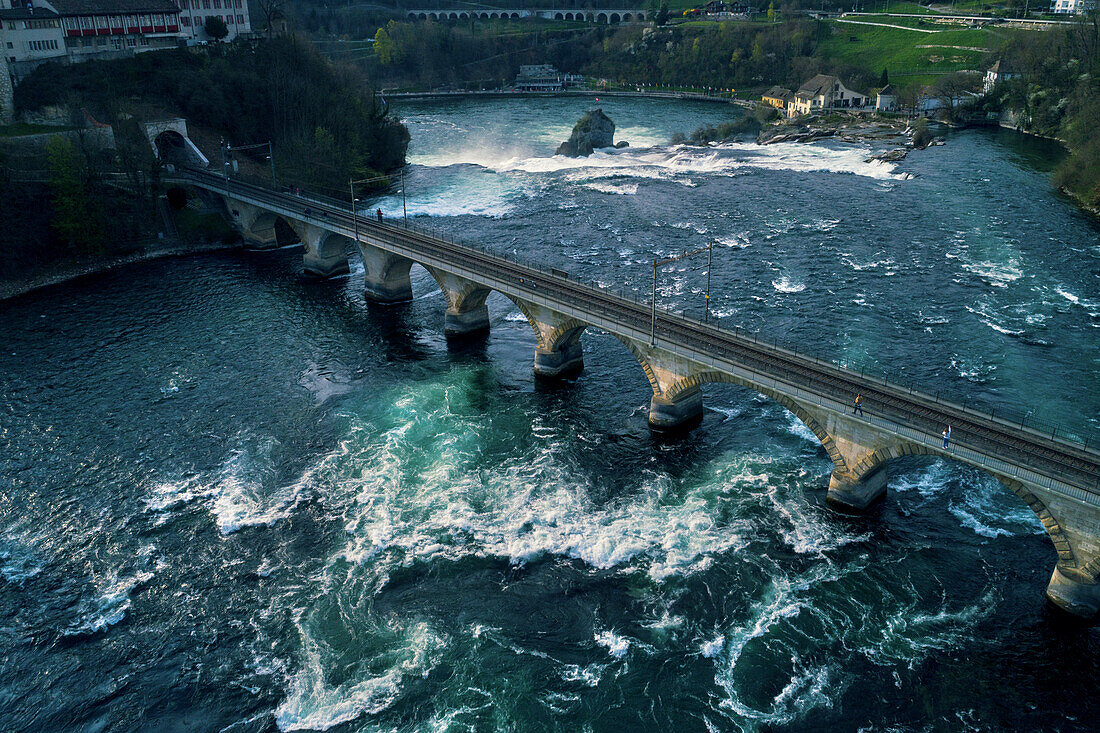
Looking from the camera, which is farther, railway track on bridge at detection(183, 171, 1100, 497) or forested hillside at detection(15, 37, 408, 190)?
forested hillside at detection(15, 37, 408, 190)

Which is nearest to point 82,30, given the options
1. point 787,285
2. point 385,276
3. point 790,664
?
point 385,276

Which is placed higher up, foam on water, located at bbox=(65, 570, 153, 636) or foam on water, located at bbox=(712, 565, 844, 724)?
foam on water, located at bbox=(712, 565, 844, 724)

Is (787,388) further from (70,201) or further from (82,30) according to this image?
(82,30)

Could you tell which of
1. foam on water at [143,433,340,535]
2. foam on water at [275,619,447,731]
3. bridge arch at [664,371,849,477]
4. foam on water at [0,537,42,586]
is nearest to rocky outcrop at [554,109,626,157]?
bridge arch at [664,371,849,477]

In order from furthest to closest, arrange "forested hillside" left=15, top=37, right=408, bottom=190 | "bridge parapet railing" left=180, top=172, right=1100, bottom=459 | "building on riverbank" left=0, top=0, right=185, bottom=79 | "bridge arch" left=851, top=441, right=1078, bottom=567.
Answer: "forested hillside" left=15, top=37, right=408, bottom=190, "building on riverbank" left=0, top=0, right=185, bottom=79, "bridge parapet railing" left=180, top=172, right=1100, bottom=459, "bridge arch" left=851, top=441, right=1078, bottom=567

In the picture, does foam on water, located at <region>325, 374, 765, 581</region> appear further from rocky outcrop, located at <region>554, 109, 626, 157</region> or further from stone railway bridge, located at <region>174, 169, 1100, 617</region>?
rocky outcrop, located at <region>554, 109, 626, 157</region>

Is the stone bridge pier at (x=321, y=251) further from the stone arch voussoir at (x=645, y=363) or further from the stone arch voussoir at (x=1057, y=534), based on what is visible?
the stone arch voussoir at (x=1057, y=534)

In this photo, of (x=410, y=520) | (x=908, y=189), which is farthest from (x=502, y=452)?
(x=908, y=189)

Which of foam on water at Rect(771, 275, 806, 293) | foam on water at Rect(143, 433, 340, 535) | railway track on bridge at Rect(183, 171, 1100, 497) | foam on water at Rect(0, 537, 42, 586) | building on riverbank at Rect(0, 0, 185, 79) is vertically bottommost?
foam on water at Rect(0, 537, 42, 586)

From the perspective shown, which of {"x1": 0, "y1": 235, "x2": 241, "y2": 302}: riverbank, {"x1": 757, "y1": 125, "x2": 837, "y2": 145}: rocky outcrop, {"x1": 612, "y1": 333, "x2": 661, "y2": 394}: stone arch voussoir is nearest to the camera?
{"x1": 612, "y1": 333, "x2": 661, "y2": 394}: stone arch voussoir
